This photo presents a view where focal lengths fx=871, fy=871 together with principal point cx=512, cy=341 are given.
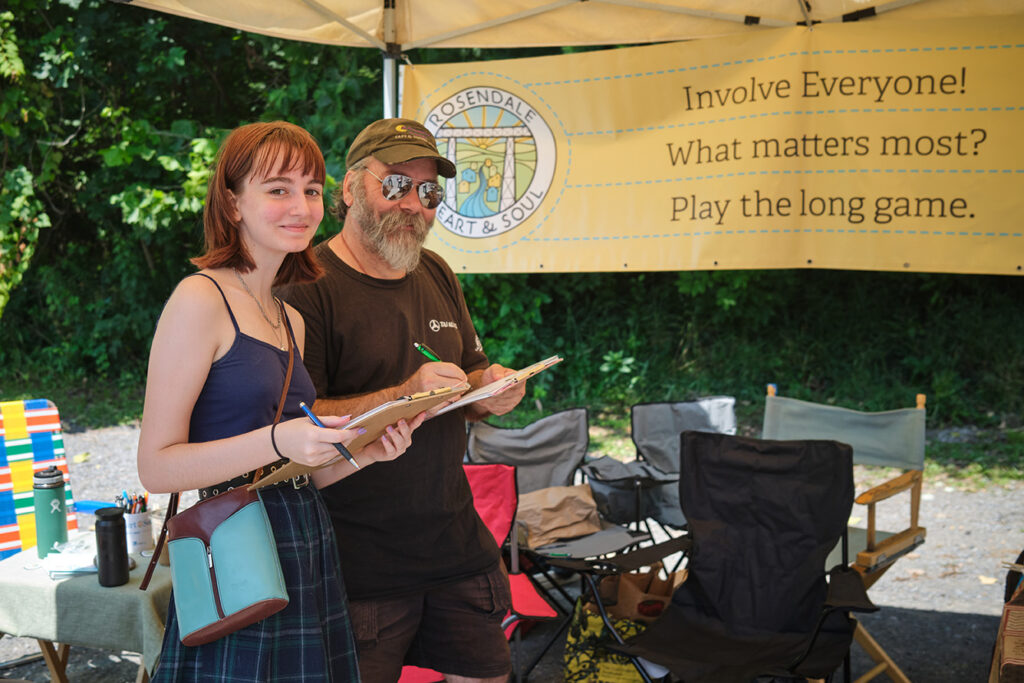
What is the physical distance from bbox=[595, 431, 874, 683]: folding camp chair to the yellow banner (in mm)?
831

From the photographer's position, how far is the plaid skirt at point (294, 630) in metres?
1.57

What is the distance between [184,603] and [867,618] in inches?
140

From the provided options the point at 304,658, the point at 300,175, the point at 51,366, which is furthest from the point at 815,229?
the point at 51,366

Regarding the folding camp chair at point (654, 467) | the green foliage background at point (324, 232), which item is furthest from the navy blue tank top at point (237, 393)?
the green foliage background at point (324, 232)

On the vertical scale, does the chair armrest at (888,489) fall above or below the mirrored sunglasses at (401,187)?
below

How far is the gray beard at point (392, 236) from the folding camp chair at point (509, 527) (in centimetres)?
147

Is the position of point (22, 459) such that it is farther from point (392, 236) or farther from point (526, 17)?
point (526, 17)

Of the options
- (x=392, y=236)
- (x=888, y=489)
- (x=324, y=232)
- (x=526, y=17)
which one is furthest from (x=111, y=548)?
(x=324, y=232)

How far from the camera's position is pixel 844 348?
29.0 ft

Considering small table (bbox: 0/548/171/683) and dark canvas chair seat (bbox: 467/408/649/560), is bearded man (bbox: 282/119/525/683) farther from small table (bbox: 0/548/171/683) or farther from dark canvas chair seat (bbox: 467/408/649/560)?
dark canvas chair seat (bbox: 467/408/649/560)

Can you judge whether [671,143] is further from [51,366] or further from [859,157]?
[51,366]

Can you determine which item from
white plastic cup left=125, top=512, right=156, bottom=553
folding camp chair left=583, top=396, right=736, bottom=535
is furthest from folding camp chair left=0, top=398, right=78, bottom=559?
folding camp chair left=583, top=396, right=736, bottom=535

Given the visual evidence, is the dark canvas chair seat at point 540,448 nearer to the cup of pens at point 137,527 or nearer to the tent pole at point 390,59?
the tent pole at point 390,59

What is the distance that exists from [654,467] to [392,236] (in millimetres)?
2977
